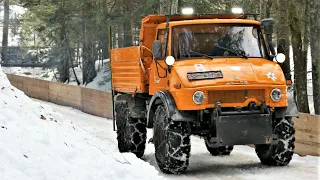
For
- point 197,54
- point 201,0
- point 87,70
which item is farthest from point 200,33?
point 87,70

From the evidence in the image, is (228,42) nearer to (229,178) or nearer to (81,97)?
(229,178)

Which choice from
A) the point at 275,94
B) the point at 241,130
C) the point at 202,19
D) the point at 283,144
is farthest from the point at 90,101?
the point at 241,130

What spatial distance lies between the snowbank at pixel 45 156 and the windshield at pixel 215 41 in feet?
7.29

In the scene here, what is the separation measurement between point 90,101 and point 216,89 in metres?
15.3

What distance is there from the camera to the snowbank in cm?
622

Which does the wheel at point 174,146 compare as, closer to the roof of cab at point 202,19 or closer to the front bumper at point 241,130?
the front bumper at point 241,130

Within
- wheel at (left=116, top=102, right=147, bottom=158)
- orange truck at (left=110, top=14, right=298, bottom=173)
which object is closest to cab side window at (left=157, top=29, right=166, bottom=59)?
orange truck at (left=110, top=14, right=298, bottom=173)

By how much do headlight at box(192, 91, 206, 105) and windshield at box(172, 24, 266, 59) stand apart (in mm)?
1095

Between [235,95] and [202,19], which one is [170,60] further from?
[202,19]

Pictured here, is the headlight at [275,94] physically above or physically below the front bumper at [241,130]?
above

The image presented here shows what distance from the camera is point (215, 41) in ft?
31.6

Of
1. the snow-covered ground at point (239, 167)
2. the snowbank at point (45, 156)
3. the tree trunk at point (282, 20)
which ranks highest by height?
the tree trunk at point (282, 20)

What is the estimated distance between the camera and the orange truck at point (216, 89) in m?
8.55

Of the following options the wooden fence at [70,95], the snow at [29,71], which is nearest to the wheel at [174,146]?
the wooden fence at [70,95]
